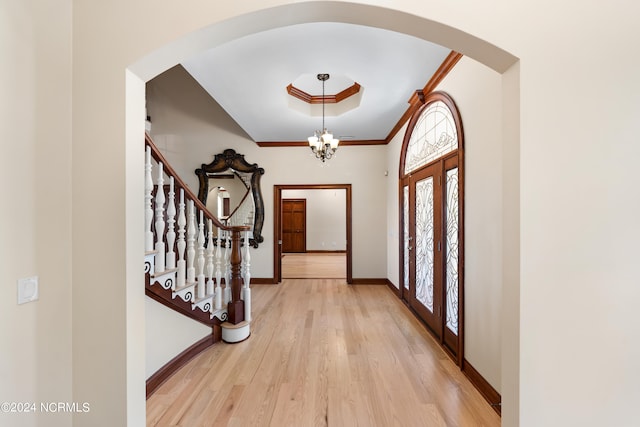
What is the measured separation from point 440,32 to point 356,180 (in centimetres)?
414

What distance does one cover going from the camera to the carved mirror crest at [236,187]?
5324 millimetres

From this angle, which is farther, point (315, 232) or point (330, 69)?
point (315, 232)

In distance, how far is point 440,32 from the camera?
4.02 ft

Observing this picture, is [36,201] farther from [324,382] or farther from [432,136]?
[432,136]

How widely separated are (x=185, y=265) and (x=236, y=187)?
10.4 feet

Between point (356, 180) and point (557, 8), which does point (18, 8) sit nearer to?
point (557, 8)

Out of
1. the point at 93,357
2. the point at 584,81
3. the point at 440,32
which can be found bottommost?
the point at 93,357

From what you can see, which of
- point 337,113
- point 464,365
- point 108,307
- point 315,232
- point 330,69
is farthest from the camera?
point 315,232

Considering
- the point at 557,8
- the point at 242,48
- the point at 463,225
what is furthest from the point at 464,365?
the point at 242,48

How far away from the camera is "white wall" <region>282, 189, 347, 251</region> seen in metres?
10.3

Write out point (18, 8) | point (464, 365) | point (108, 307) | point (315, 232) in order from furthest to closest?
point (315, 232), point (464, 365), point (108, 307), point (18, 8)

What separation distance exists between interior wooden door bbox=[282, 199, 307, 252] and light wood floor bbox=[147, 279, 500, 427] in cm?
681

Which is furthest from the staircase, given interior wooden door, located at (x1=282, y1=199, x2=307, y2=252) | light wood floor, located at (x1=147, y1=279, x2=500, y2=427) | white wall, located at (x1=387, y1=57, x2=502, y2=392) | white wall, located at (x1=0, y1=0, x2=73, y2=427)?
interior wooden door, located at (x1=282, y1=199, x2=307, y2=252)

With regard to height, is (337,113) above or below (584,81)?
above
